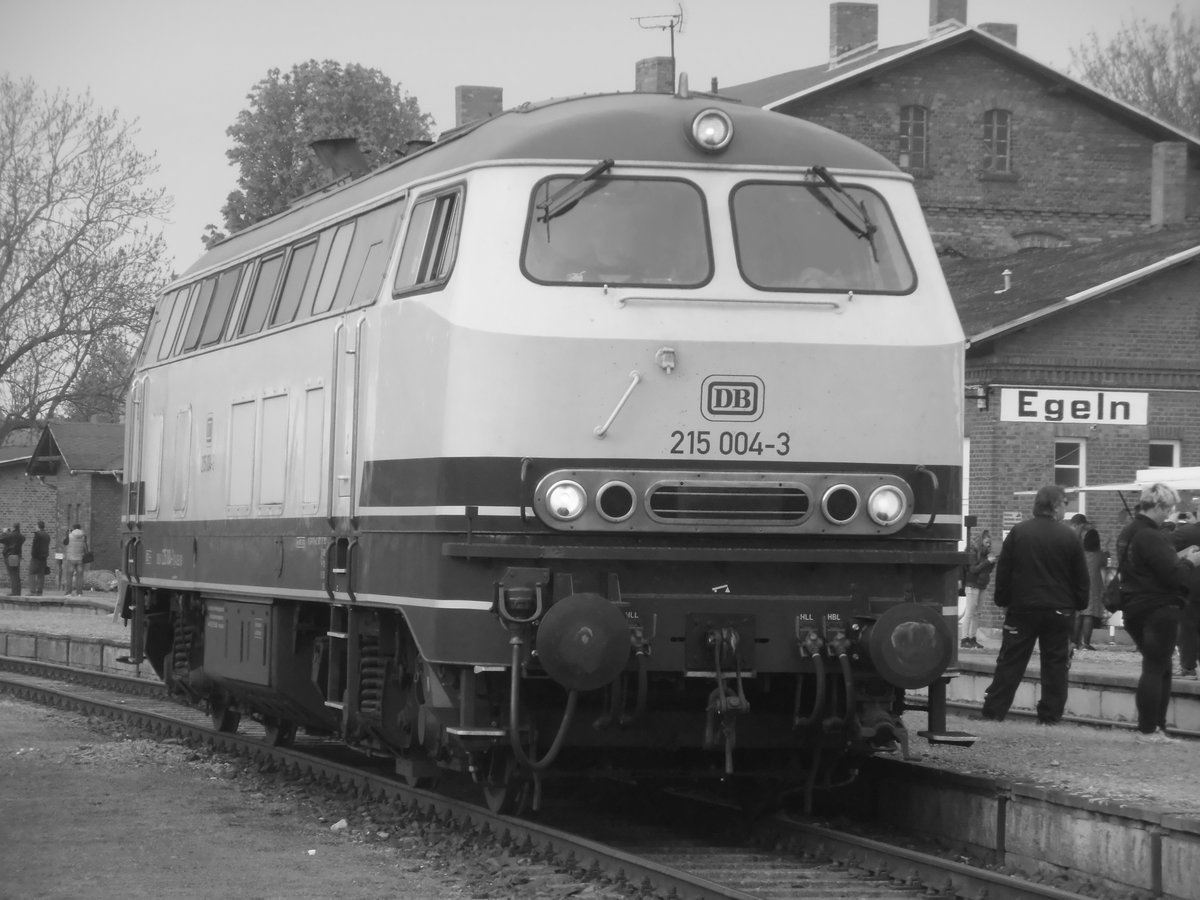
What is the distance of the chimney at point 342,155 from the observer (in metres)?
13.8

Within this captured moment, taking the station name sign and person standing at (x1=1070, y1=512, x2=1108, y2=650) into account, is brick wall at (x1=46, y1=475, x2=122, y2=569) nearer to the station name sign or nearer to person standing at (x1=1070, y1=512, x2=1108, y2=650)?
the station name sign

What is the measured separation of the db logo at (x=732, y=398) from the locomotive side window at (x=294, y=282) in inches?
129

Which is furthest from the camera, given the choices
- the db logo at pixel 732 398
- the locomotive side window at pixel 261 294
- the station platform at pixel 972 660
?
the station platform at pixel 972 660

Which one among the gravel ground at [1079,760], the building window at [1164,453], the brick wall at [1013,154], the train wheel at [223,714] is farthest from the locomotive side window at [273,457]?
the brick wall at [1013,154]

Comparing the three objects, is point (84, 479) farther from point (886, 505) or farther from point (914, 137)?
point (886, 505)

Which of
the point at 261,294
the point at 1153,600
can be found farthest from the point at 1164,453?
the point at 261,294

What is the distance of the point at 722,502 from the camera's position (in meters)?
9.23

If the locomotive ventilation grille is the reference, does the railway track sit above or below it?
below

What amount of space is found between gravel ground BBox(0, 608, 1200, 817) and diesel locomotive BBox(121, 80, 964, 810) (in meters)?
1.12

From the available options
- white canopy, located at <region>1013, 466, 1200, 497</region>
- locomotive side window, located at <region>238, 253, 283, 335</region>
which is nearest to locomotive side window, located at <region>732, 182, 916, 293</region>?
locomotive side window, located at <region>238, 253, 283, 335</region>

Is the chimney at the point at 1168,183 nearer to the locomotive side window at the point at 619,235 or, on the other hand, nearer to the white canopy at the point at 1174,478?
the white canopy at the point at 1174,478

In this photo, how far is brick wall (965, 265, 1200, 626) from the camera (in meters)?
29.8

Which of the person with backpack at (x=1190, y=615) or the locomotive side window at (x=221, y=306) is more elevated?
the locomotive side window at (x=221, y=306)

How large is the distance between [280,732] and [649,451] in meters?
5.60
